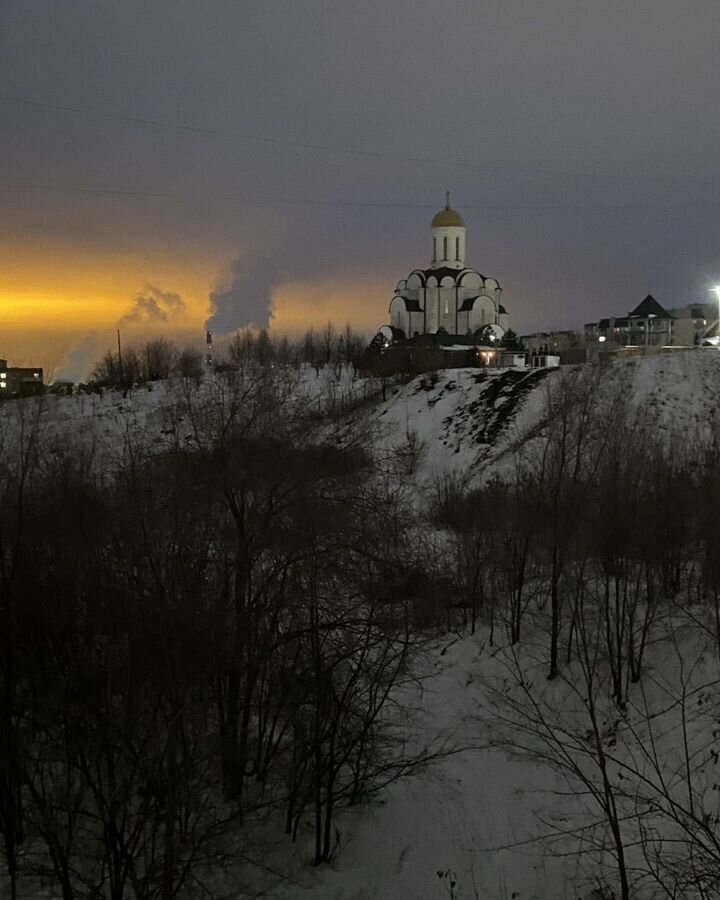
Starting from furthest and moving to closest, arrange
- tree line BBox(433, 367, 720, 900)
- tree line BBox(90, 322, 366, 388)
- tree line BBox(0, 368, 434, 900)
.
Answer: tree line BBox(90, 322, 366, 388), tree line BBox(433, 367, 720, 900), tree line BBox(0, 368, 434, 900)

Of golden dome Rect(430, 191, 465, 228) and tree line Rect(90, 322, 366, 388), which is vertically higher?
golden dome Rect(430, 191, 465, 228)

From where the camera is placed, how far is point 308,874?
8266 millimetres

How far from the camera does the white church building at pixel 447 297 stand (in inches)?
2290

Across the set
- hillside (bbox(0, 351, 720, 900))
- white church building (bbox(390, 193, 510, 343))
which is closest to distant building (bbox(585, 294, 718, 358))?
white church building (bbox(390, 193, 510, 343))

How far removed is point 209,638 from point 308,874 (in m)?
3.06

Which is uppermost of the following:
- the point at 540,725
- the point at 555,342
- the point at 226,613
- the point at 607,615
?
the point at 555,342

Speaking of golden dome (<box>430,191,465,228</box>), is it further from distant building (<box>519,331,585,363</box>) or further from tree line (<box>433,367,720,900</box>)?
tree line (<box>433,367,720,900</box>)

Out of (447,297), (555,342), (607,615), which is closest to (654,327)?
(555,342)

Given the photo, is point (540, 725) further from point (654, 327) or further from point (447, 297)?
point (654, 327)

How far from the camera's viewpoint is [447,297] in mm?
58781

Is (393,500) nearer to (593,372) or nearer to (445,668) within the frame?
(445,668)

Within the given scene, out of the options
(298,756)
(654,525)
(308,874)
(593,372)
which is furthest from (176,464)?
(593,372)

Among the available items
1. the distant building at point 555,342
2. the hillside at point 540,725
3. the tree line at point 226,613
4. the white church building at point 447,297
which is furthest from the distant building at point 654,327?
the tree line at point 226,613

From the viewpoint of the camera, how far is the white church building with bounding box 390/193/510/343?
58156 mm
